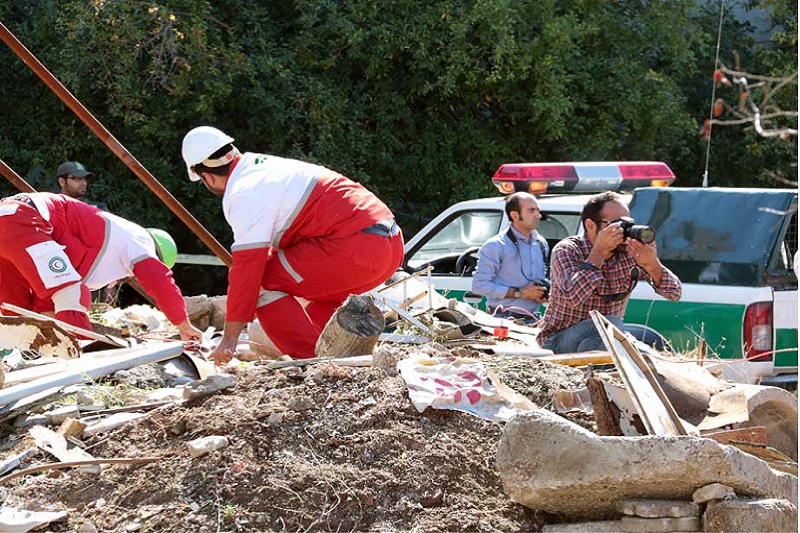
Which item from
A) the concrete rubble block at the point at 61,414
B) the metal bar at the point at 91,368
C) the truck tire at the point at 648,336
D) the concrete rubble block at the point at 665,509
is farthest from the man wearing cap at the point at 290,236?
the concrete rubble block at the point at 665,509

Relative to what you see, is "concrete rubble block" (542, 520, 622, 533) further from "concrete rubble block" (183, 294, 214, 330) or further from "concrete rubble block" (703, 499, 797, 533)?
"concrete rubble block" (183, 294, 214, 330)

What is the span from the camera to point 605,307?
6539mm

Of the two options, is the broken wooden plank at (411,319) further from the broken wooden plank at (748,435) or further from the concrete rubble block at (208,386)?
the broken wooden plank at (748,435)

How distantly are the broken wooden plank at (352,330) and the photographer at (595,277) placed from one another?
1.08 metres

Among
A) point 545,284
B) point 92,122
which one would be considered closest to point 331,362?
point 545,284

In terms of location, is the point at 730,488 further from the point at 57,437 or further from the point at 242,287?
the point at 242,287

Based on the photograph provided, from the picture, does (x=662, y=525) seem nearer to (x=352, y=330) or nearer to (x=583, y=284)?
(x=352, y=330)

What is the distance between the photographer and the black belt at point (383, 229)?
6789mm

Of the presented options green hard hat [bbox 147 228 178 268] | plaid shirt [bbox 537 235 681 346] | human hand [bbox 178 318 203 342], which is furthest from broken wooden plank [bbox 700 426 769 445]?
green hard hat [bbox 147 228 178 268]

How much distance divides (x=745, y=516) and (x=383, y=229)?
3.50 m

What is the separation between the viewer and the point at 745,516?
12.1 feet

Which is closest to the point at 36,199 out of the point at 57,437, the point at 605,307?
the point at 57,437

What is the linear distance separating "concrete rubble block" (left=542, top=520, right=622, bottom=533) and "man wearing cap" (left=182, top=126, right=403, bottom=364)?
9.23 ft

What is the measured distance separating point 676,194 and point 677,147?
9.15 m
